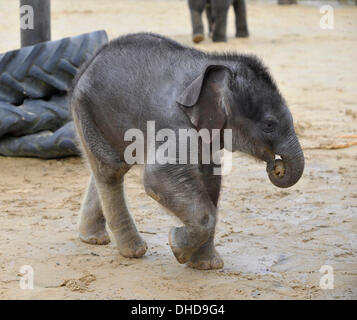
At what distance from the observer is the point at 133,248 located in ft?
12.6

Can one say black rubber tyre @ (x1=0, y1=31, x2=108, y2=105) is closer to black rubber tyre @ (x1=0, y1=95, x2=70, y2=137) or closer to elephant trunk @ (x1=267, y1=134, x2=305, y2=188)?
black rubber tyre @ (x1=0, y1=95, x2=70, y2=137)

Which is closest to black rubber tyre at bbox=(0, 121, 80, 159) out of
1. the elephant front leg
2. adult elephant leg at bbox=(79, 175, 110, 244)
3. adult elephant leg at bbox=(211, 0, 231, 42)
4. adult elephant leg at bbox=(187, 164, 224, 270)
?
adult elephant leg at bbox=(79, 175, 110, 244)

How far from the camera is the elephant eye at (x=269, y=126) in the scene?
341 cm

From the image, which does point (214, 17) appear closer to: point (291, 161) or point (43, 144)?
point (43, 144)

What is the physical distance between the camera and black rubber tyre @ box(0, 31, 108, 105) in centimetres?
557

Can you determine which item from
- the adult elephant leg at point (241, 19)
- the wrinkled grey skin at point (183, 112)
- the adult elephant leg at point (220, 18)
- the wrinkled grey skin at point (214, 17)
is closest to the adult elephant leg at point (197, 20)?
the wrinkled grey skin at point (214, 17)

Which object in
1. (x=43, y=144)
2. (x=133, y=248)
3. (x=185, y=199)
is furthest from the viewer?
(x=43, y=144)

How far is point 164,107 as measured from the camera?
3432 mm

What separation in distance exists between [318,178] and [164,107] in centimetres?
209

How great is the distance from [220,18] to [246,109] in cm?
824

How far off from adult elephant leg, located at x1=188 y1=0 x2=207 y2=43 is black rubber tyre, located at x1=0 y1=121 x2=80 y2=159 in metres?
Result: 6.11

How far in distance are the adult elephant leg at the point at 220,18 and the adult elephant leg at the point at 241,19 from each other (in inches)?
25.8

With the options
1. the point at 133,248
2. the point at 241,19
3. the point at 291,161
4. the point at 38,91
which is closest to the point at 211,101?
the point at 291,161
